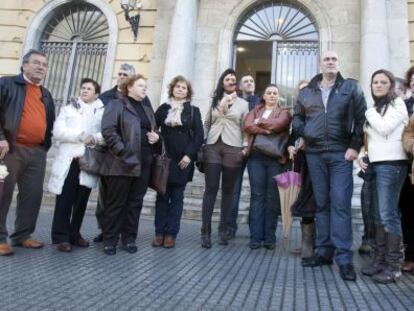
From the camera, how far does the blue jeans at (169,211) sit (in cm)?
489

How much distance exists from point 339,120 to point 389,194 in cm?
85

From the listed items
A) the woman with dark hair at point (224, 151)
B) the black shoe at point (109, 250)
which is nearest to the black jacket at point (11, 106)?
the black shoe at point (109, 250)

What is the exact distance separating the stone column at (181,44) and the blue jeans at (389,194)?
6681 mm

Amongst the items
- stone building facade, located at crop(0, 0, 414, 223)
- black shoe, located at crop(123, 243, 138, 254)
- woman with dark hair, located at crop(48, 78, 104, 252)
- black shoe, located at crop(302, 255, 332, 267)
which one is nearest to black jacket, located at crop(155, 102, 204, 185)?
woman with dark hair, located at crop(48, 78, 104, 252)

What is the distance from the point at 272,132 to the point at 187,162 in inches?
43.5

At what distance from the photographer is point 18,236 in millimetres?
4410

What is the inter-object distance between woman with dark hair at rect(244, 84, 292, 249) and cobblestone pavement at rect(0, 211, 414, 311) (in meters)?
0.48

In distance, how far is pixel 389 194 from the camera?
12.2 ft

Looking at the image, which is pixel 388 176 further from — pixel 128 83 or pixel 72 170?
pixel 72 170

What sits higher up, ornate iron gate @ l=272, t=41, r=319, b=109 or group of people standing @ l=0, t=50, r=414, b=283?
ornate iron gate @ l=272, t=41, r=319, b=109

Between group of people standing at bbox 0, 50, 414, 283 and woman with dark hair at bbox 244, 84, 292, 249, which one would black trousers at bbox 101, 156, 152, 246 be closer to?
group of people standing at bbox 0, 50, 414, 283

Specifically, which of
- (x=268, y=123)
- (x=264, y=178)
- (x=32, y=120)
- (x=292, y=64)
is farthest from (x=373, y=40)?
(x=32, y=120)

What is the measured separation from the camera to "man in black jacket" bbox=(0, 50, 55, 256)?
4.29 meters

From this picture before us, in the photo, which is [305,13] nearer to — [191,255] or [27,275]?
[191,255]
